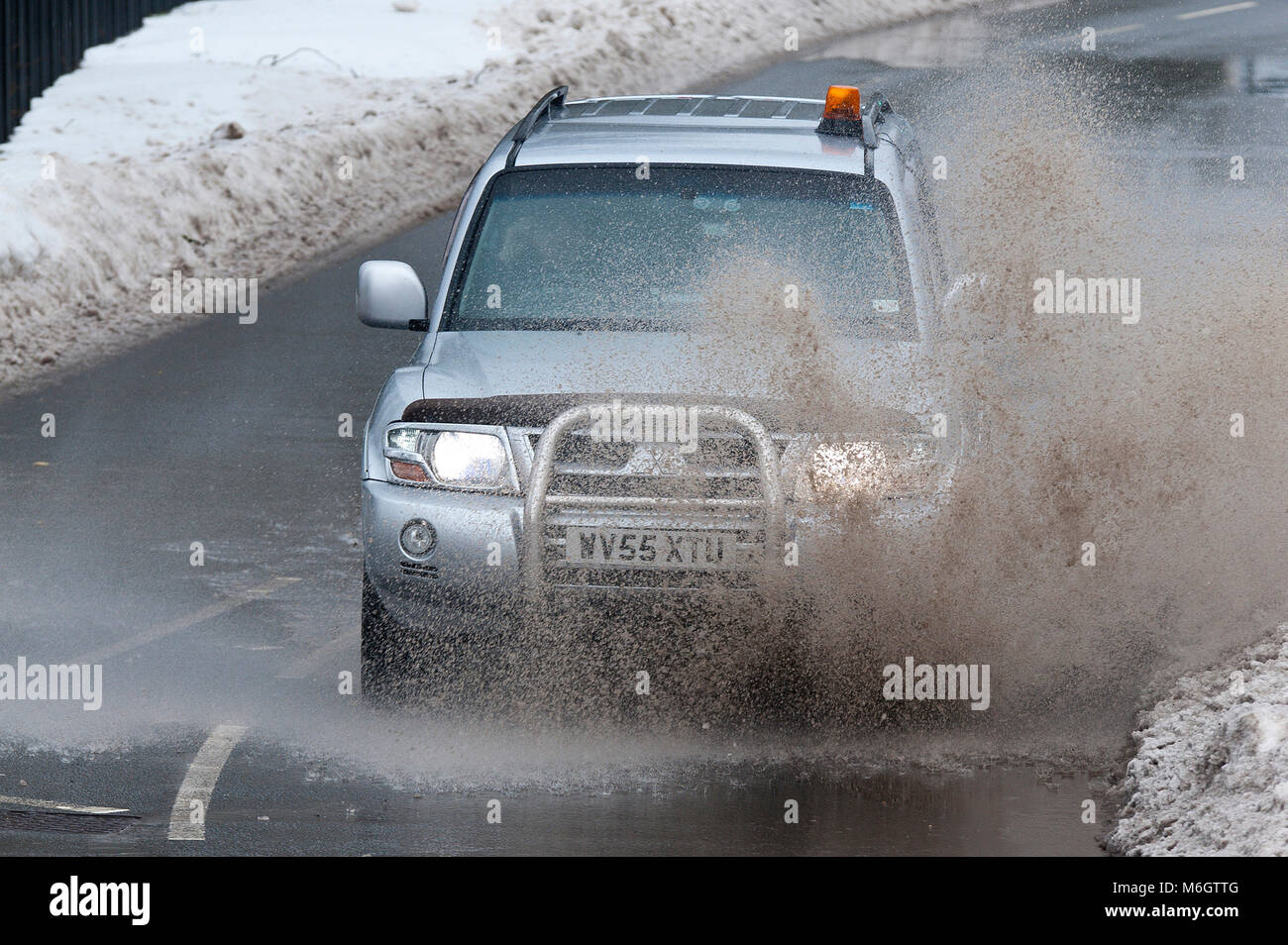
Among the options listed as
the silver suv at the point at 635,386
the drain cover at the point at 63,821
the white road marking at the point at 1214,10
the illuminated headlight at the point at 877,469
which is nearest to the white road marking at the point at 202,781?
the drain cover at the point at 63,821

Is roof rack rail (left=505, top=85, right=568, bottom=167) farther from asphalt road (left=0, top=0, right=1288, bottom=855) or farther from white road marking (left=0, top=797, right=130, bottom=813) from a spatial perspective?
white road marking (left=0, top=797, right=130, bottom=813)

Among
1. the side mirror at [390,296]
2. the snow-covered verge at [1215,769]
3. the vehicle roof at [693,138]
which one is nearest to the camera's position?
the snow-covered verge at [1215,769]

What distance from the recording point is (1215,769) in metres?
5.11

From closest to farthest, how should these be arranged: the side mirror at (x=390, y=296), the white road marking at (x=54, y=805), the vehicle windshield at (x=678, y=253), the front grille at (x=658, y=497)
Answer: the white road marking at (x=54, y=805), the front grille at (x=658, y=497), the vehicle windshield at (x=678, y=253), the side mirror at (x=390, y=296)

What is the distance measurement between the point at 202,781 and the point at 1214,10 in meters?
23.8

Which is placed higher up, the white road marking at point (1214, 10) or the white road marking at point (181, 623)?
the white road marking at point (1214, 10)

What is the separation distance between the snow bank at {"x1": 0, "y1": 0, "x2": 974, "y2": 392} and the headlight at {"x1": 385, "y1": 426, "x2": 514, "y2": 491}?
6413mm

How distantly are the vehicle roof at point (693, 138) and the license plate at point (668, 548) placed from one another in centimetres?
186

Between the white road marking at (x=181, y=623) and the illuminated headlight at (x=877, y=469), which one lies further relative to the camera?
the white road marking at (x=181, y=623)

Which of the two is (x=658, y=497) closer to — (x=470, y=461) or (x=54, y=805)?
(x=470, y=461)

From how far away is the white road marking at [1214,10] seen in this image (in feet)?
84.3

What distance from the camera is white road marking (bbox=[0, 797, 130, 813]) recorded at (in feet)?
18.0

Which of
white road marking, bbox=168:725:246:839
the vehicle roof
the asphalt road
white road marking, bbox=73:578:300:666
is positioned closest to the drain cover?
the asphalt road

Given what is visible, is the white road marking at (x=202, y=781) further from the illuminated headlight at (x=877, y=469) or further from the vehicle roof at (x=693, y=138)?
the vehicle roof at (x=693, y=138)
